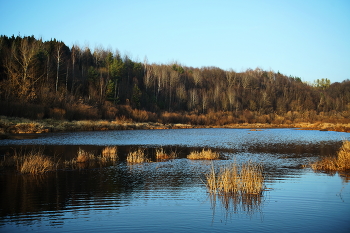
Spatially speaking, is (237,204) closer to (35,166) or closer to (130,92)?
(35,166)

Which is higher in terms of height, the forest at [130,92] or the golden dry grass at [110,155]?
the forest at [130,92]

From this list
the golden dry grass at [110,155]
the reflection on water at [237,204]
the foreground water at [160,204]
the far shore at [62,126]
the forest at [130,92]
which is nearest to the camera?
the foreground water at [160,204]

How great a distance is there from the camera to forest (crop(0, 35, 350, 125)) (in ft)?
169

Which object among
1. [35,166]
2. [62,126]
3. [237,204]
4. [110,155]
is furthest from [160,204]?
[62,126]

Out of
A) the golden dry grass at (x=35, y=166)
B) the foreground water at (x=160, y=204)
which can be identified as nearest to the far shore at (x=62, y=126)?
the golden dry grass at (x=35, y=166)

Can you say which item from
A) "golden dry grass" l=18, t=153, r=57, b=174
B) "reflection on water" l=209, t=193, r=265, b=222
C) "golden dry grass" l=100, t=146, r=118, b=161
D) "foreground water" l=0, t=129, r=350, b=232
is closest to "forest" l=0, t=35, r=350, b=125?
"golden dry grass" l=100, t=146, r=118, b=161

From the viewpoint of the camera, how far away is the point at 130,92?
7875cm

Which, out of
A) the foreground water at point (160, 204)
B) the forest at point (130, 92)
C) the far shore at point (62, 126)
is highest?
the forest at point (130, 92)

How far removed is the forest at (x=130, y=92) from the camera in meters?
51.5

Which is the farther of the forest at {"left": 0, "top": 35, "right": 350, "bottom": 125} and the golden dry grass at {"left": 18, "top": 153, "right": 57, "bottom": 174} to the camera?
the forest at {"left": 0, "top": 35, "right": 350, "bottom": 125}

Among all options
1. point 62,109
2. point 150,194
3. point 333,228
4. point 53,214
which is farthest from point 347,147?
point 62,109

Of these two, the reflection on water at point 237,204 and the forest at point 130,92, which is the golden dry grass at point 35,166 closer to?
the reflection on water at point 237,204

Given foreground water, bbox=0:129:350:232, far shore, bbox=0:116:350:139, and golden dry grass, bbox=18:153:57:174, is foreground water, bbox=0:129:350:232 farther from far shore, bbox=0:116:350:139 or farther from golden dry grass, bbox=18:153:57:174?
far shore, bbox=0:116:350:139

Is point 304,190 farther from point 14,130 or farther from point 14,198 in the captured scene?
point 14,130
